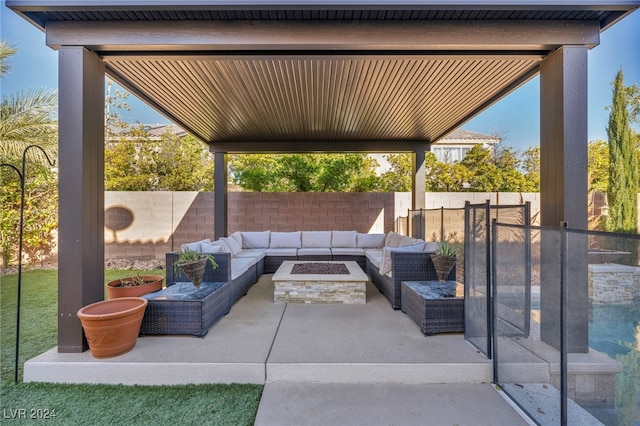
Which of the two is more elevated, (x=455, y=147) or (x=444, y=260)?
(x=455, y=147)

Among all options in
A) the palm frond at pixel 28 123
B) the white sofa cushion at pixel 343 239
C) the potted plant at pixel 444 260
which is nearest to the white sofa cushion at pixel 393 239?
the white sofa cushion at pixel 343 239

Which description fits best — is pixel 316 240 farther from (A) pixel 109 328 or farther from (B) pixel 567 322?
(B) pixel 567 322

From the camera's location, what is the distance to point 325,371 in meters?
2.46

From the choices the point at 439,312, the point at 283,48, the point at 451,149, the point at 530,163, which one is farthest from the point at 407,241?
the point at 451,149

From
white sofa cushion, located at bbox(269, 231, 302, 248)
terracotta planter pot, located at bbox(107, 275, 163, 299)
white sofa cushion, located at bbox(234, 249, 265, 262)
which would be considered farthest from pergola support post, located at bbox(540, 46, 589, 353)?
white sofa cushion, located at bbox(269, 231, 302, 248)

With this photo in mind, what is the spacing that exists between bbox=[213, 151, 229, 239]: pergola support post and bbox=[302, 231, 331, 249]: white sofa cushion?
2153mm

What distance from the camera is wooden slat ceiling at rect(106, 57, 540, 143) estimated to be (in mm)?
3584

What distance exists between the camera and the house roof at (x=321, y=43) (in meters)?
2.71

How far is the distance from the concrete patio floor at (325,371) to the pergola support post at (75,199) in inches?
14.2

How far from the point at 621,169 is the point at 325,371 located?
967 centimetres

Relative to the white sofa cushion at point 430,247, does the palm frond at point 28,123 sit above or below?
above

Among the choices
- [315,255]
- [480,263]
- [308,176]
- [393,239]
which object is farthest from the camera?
[308,176]

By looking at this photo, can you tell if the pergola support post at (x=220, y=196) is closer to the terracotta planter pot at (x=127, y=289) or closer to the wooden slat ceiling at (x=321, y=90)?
the wooden slat ceiling at (x=321, y=90)

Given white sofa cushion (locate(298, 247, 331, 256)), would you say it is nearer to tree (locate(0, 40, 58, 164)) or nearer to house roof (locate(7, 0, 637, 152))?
house roof (locate(7, 0, 637, 152))
